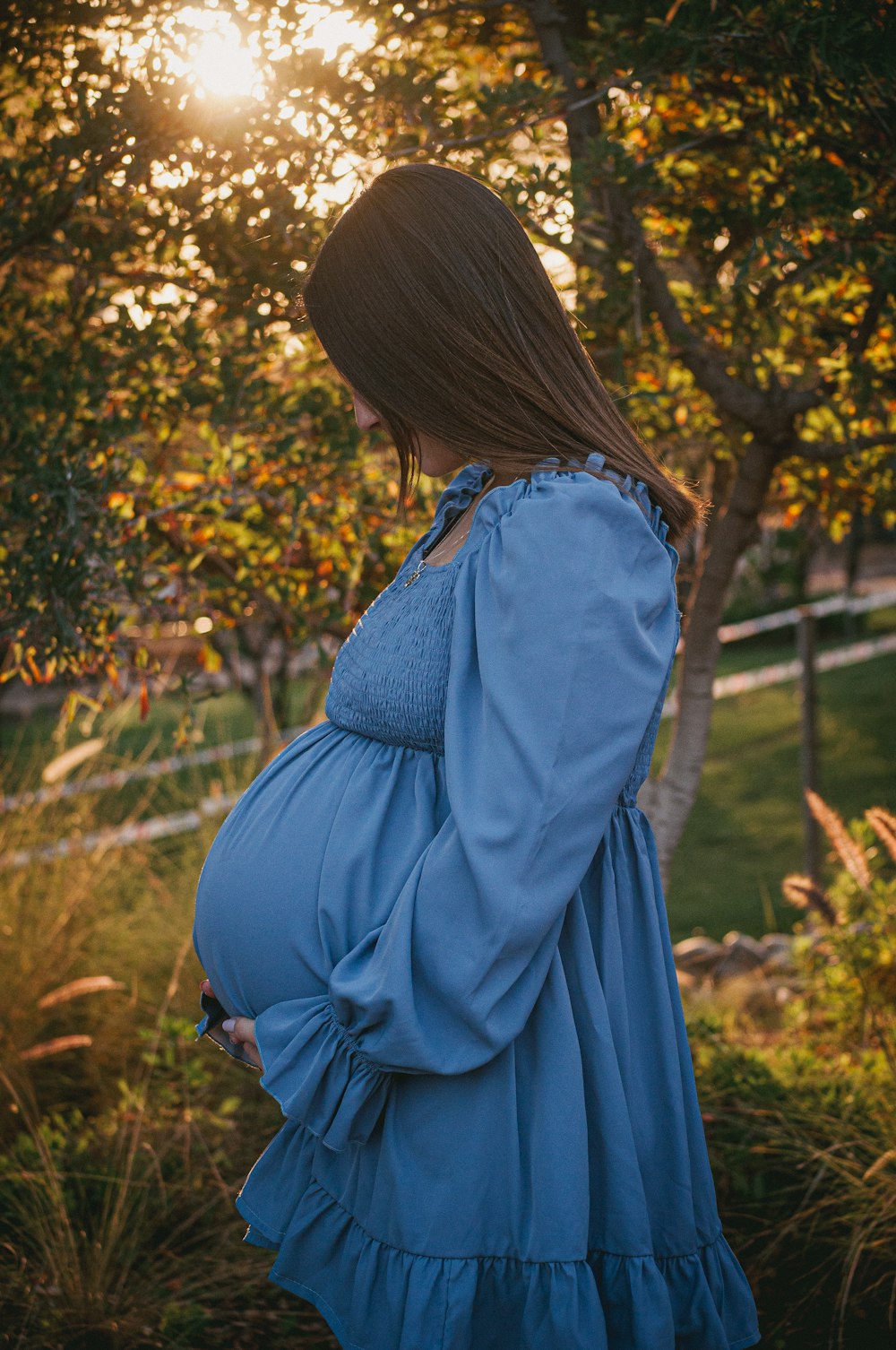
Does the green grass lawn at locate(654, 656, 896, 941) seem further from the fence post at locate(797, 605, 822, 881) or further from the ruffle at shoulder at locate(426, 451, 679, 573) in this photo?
the ruffle at shoulder at locate(426, 451, 679, 573)

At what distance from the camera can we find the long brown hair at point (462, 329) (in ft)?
4.96

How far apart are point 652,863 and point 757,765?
835 cm

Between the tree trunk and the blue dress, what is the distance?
183 centimetres

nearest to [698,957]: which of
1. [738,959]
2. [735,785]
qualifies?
[738,959]

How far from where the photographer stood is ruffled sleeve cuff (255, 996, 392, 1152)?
4.56ft

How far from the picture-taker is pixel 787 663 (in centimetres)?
1416

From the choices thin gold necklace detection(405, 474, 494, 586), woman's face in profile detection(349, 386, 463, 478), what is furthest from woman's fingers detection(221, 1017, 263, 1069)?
woman's face in profile detection(349, 386, 463, 478)

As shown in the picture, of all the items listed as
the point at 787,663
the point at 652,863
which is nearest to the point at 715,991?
the point at 652,863

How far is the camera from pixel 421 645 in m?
1.49

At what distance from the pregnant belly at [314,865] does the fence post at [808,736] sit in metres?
4.22

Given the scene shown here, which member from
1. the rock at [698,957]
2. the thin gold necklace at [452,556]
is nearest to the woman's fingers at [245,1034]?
the thin gold necklace at [452,556]

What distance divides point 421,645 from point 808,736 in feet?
16.1

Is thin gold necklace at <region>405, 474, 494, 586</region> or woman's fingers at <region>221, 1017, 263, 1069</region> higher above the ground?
thin gold necklace at <region>405, 474, 494, 586</region>

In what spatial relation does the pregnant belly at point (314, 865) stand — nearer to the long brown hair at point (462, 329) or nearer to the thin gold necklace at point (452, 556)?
the thin gold necklace at point (452, 556)
